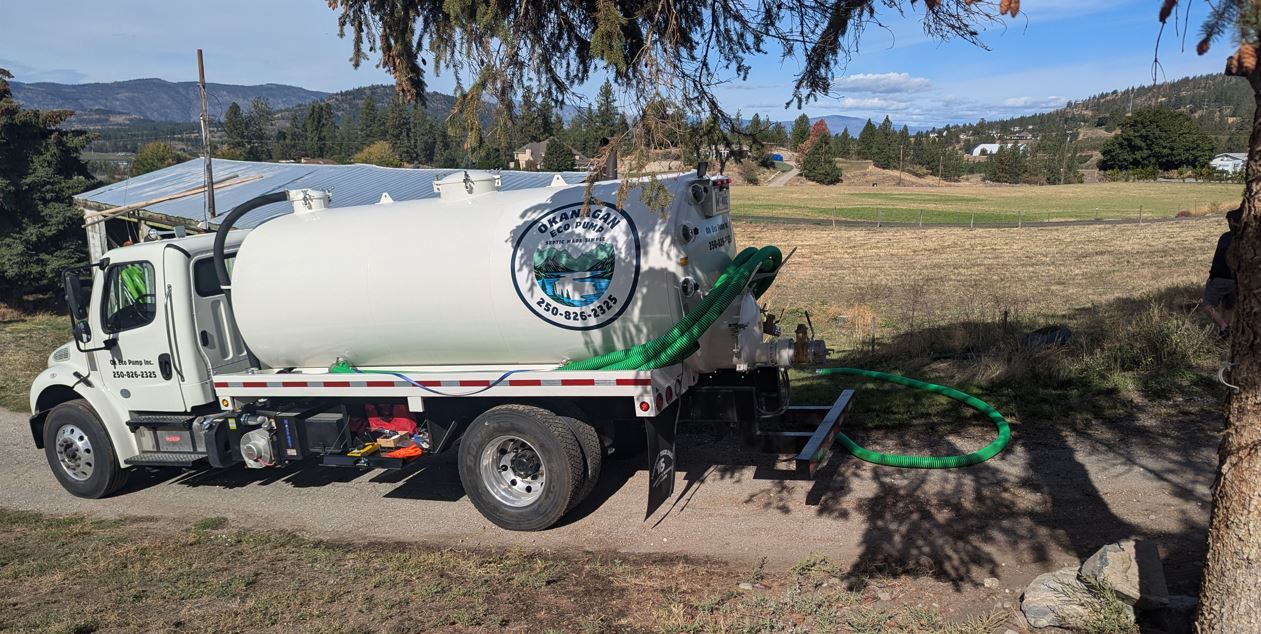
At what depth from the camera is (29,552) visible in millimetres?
7746

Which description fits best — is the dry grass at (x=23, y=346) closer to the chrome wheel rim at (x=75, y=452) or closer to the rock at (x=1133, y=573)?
the chrome wheel rim at (x=75, y=452)

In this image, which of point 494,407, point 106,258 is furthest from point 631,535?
point 106,258

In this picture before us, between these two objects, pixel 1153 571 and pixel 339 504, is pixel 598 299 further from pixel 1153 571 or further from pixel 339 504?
pixel 1153 571

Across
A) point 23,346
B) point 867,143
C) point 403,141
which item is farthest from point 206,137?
point 867,143

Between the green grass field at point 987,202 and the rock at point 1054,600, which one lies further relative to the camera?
the green grass field at point 987,202

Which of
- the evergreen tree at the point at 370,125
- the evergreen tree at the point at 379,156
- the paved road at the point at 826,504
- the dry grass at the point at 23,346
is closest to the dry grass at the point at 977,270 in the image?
the paved road at the point at 826,504

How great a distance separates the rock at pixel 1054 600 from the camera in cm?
500

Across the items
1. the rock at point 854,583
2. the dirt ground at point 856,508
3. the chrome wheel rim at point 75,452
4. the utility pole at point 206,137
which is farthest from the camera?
the utility pole at point 206,137

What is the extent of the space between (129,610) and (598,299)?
14.0 ft

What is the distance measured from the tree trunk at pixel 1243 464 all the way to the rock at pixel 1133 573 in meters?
0.71

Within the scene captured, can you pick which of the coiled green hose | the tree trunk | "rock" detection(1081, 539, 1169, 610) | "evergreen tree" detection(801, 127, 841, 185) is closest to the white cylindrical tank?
the coiled green hose

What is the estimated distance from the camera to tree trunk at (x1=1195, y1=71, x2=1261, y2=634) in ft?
12.7

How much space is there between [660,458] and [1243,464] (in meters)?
4.29

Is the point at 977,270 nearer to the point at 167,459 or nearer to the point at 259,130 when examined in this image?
the point at 167,459
